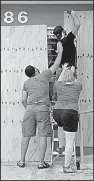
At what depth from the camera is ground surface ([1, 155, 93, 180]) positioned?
15.0ft

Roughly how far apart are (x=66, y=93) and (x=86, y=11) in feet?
5.91

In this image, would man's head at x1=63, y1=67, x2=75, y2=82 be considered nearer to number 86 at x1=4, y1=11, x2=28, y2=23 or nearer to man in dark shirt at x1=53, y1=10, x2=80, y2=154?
man in dark shirt at x1=53, y1=10, x2=80, y2=154

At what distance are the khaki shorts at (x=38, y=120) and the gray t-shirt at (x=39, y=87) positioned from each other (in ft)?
0.32

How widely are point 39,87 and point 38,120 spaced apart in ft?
1.61

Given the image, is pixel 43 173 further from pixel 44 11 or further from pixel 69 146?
pixel 44 11

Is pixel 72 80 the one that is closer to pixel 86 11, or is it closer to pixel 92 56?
pixel 92 56

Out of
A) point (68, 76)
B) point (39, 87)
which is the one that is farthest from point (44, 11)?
point (68, 76)

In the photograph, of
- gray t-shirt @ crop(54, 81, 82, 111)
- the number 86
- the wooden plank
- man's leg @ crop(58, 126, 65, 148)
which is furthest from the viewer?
the number 86

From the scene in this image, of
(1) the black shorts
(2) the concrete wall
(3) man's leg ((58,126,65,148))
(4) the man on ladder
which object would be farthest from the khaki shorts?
(2) the concrete wall

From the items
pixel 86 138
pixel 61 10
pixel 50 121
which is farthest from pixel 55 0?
pixel 86 138

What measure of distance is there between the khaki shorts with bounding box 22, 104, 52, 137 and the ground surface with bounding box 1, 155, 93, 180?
0.51 meters

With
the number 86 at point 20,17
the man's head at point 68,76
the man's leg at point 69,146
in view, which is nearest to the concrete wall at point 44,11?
the number 86 at point 20,17

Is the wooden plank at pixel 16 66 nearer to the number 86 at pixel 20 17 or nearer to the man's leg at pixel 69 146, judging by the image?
the number 86 at pixel 20 17

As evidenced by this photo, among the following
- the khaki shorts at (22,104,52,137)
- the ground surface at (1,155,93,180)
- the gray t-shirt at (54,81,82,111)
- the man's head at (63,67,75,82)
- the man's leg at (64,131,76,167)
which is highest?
the man's head at (63,67,75,82)
